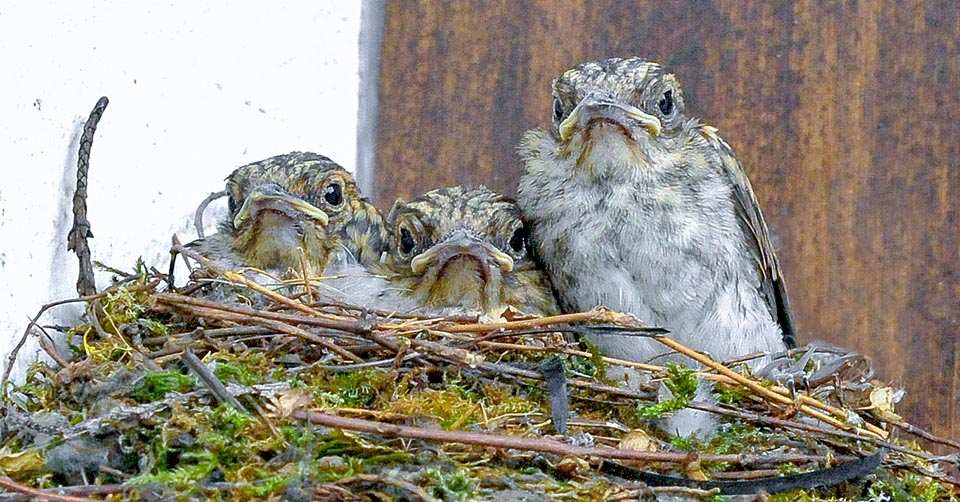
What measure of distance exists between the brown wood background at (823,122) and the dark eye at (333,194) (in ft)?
2.52

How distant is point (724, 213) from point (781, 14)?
2.83ft

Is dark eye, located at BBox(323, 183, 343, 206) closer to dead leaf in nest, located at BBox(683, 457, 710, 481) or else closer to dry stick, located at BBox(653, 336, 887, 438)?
dry stick, located at BBox(653, 336, 887, 438)

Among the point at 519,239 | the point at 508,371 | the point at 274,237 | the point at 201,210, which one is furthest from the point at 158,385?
the point at 519,239

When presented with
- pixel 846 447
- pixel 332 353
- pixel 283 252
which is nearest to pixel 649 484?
pixel 846 447

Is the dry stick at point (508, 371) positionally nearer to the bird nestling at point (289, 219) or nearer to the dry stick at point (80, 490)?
the dry stick at point (80, 490)

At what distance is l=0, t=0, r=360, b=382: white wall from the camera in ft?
8.60

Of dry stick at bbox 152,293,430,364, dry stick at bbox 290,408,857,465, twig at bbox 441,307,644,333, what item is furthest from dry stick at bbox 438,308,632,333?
dry stick at bbox 290,408,857,465

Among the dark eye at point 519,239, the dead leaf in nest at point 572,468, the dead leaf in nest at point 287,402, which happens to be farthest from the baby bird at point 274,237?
the dead leaf in nest at point 572,468

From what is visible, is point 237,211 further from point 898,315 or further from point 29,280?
point 898,315

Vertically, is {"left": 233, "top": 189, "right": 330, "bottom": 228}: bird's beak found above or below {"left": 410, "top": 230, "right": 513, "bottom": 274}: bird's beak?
above

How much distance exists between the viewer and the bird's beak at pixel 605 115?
3.32 metres

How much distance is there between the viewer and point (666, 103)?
3.58m

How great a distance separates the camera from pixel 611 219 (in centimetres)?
347

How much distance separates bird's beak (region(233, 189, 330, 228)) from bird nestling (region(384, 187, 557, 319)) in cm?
28
